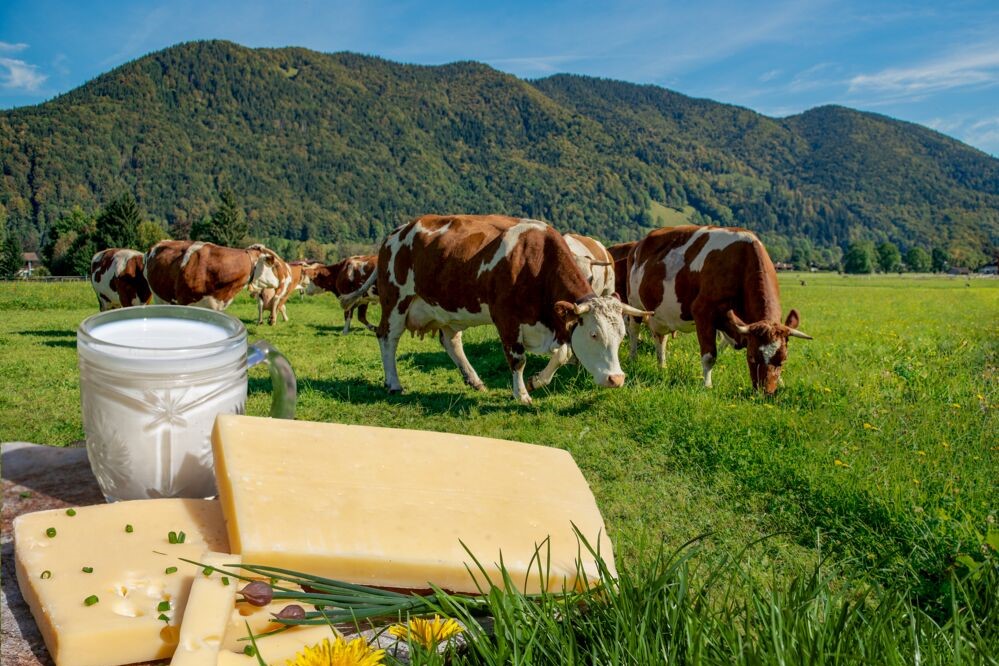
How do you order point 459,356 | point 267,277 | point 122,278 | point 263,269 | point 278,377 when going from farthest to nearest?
point 267,277, point 263,269, point 122,278, point 459,356, point 278,377

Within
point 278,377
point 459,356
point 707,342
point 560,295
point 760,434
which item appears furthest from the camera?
point 459,356

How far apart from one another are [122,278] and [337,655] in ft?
59.9

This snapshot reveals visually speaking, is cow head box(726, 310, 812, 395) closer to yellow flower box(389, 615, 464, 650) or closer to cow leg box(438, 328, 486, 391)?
cow leg box(438, 328, 486, 391)

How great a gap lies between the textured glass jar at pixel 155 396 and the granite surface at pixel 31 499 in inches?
9.0

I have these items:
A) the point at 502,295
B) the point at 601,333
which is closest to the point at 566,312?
the point at 601,333

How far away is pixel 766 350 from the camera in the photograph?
298 inches

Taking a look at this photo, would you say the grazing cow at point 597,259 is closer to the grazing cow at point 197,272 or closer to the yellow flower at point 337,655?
the grazing cow at point 197,272

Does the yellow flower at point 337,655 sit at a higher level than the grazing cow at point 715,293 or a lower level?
lower

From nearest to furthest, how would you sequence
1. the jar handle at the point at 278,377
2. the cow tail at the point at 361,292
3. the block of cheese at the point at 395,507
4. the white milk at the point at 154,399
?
the block of cheese at the point at 395,507
the white milk at the point at 154,399
the jar handle at the point at 278,377
the cow tail at the point at 361,292

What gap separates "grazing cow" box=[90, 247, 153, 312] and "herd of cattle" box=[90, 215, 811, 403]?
8.58m

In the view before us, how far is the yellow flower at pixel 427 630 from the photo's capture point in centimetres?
158

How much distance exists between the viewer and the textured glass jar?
75.2 inches

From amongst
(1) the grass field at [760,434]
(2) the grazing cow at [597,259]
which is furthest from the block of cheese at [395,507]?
(2) the grazing cow at [597,259]

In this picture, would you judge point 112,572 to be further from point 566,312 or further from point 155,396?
point 566,312
